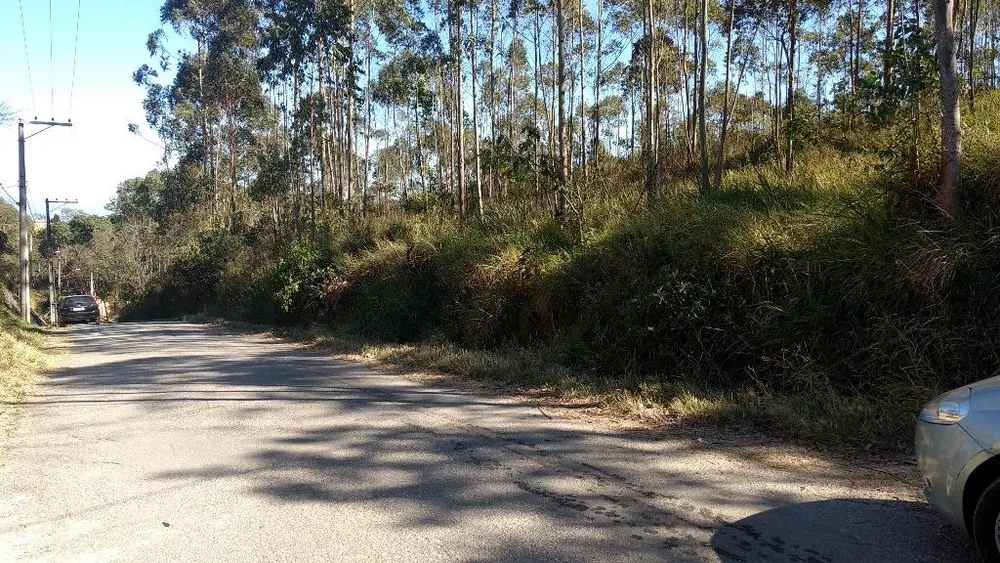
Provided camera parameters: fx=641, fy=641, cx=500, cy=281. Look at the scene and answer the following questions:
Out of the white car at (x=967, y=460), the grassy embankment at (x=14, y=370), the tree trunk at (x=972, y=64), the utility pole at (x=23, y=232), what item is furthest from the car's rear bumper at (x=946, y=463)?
the utility pole at (x=23, y=232)

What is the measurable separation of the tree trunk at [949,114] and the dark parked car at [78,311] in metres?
34.4

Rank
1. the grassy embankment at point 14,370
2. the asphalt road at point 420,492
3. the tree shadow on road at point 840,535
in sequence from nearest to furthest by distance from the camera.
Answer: the tree shadow on road at point 840,535, the asphalt road at point 420,492, the grassy embankment at point 14,370

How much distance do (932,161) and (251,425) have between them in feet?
27.0

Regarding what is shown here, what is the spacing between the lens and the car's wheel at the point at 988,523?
3170 millimetres

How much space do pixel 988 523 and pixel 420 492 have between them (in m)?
3.36

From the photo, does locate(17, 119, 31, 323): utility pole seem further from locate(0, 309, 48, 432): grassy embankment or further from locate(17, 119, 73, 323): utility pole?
locate(0, 309, 48, 432): grassy embankment

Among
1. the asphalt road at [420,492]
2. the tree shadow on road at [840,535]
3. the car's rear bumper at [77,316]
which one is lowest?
the car's rear bumper at [77,316]

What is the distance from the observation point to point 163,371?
10.8 meters

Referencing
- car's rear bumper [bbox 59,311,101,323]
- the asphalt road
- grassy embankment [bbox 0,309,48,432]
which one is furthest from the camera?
car's rear bumper [bbox 59,311,101,323]

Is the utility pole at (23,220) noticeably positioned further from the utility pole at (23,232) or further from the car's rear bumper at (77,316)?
the car's rear bumper at (77,316)

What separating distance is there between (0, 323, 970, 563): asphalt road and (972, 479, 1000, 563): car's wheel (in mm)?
302

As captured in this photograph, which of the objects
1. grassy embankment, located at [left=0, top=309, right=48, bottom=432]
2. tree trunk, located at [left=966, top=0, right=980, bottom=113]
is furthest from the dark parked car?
tree trunk, located at [left=966, top=0, right=980, bottom=113]

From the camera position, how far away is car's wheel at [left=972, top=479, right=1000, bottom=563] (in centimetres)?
317

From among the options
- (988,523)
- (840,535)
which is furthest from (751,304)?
(988,523)
